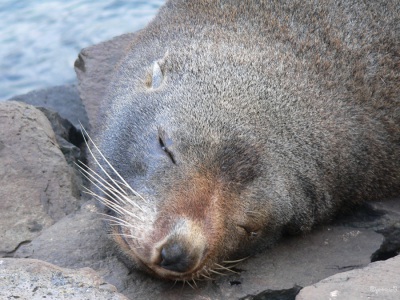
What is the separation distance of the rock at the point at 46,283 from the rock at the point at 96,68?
133 inches

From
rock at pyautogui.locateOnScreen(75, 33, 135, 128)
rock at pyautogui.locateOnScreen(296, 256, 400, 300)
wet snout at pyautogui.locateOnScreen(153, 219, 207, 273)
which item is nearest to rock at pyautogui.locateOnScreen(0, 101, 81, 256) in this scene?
rock at pyautogui.locateOnScreen(75, 33, 135, 128)

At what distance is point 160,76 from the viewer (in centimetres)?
598

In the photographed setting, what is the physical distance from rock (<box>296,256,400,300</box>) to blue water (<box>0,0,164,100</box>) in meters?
7.81

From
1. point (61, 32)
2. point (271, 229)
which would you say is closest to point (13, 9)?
point (61, 32)

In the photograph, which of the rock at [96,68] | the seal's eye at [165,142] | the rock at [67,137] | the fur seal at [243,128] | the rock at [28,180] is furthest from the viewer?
the rock at [96,68]

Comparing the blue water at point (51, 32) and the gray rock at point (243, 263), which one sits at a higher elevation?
the gray rock at point (243, 263)

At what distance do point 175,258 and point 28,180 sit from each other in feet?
7.74

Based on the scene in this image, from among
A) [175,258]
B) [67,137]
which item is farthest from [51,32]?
[175,258]

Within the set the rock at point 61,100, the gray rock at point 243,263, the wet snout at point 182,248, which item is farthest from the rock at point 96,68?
the wet snout at point 182,248

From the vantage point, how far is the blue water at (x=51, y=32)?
12.2 metres

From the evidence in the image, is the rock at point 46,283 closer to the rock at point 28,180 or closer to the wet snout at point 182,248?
the wet snout at point 182,248

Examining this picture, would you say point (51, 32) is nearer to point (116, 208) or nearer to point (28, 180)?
point (28, 180)

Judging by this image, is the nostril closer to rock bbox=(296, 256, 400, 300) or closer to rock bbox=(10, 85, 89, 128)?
rock bbox=(296, 256, 400, 300)

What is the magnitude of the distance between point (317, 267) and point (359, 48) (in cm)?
178
